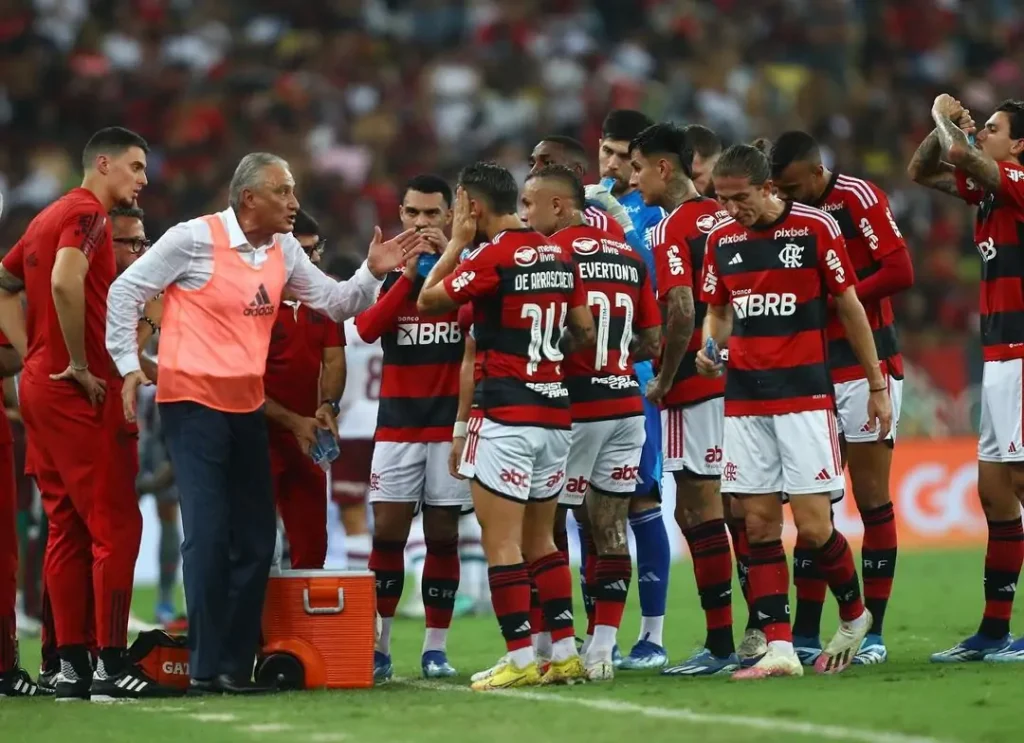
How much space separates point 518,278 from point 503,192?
0.44 meters

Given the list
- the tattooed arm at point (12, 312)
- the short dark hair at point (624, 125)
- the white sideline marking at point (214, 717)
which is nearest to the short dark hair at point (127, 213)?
the tattooed arm at point (12, 312)

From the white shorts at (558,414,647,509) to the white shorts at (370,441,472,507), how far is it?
2.01 feet

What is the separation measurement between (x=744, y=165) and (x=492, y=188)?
1168mm

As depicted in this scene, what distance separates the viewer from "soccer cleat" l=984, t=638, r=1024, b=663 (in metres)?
8.94

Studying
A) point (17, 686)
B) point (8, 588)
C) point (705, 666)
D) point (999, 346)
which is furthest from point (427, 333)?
point (999, 346)

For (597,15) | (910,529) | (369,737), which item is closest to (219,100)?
(597,15)

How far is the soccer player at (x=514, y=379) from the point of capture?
26.9ft

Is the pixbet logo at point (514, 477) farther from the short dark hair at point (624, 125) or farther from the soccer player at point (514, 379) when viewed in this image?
the short dark hair at point (624, 125)

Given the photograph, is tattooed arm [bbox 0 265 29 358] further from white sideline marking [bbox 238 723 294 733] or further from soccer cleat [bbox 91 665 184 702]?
white sideline marking [bbox 238 723 294 733]

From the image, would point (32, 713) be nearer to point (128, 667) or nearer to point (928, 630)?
point (128, 667)

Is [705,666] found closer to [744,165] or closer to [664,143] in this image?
[744,165]

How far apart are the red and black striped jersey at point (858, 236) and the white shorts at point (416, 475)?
2.02 metres

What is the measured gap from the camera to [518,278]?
8.20 metres

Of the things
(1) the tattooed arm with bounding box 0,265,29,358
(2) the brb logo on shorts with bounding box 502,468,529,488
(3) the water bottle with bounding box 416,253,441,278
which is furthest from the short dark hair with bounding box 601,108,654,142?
(1) the tattooed arm with bounding box 0,265,29,358
